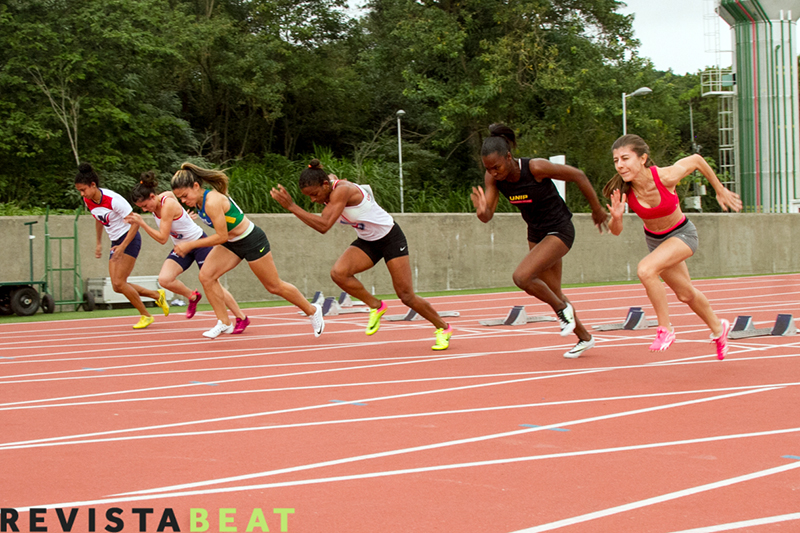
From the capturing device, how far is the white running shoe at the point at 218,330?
10016 mm

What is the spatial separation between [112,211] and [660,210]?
7019mm

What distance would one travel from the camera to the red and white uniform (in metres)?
11.0

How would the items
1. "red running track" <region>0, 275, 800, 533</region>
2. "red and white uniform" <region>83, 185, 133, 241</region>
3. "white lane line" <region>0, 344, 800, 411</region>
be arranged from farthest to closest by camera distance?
"red and white uniform" <region>83, 185, 133, 241</region> → "white lane line" <region>0, 344, 800, 411</region> → "red running track" <region>0, 275, 800, 533</region>

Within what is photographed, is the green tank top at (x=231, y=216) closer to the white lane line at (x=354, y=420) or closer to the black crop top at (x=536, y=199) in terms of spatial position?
the black crop top at (x=536, y=199)

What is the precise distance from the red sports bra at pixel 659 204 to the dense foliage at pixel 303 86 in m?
18.7

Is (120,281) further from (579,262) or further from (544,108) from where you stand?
(544,108)

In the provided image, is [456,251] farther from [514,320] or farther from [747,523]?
[747,523]

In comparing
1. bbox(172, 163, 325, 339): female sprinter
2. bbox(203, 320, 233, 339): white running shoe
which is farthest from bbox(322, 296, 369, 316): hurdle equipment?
bbox(172, 163, 325, 339): female sprinter

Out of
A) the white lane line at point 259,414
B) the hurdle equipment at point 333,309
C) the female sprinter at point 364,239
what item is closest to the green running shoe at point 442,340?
the female sprinter at point 364,239

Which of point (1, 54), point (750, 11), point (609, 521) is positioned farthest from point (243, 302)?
point (750, 11)

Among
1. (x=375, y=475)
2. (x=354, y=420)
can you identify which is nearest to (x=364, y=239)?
(x=354, y=420)

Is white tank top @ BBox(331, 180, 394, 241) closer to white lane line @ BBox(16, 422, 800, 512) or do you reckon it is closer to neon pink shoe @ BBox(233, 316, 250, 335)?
neon pink shoe @ BBox(233, 316, 250, 335)

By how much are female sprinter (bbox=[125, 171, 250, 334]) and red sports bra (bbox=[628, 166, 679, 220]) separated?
518 cm

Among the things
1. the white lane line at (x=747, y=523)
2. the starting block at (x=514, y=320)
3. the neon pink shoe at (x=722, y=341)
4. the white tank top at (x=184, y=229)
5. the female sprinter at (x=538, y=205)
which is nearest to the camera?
the white lane line at (x=747, y=523)
